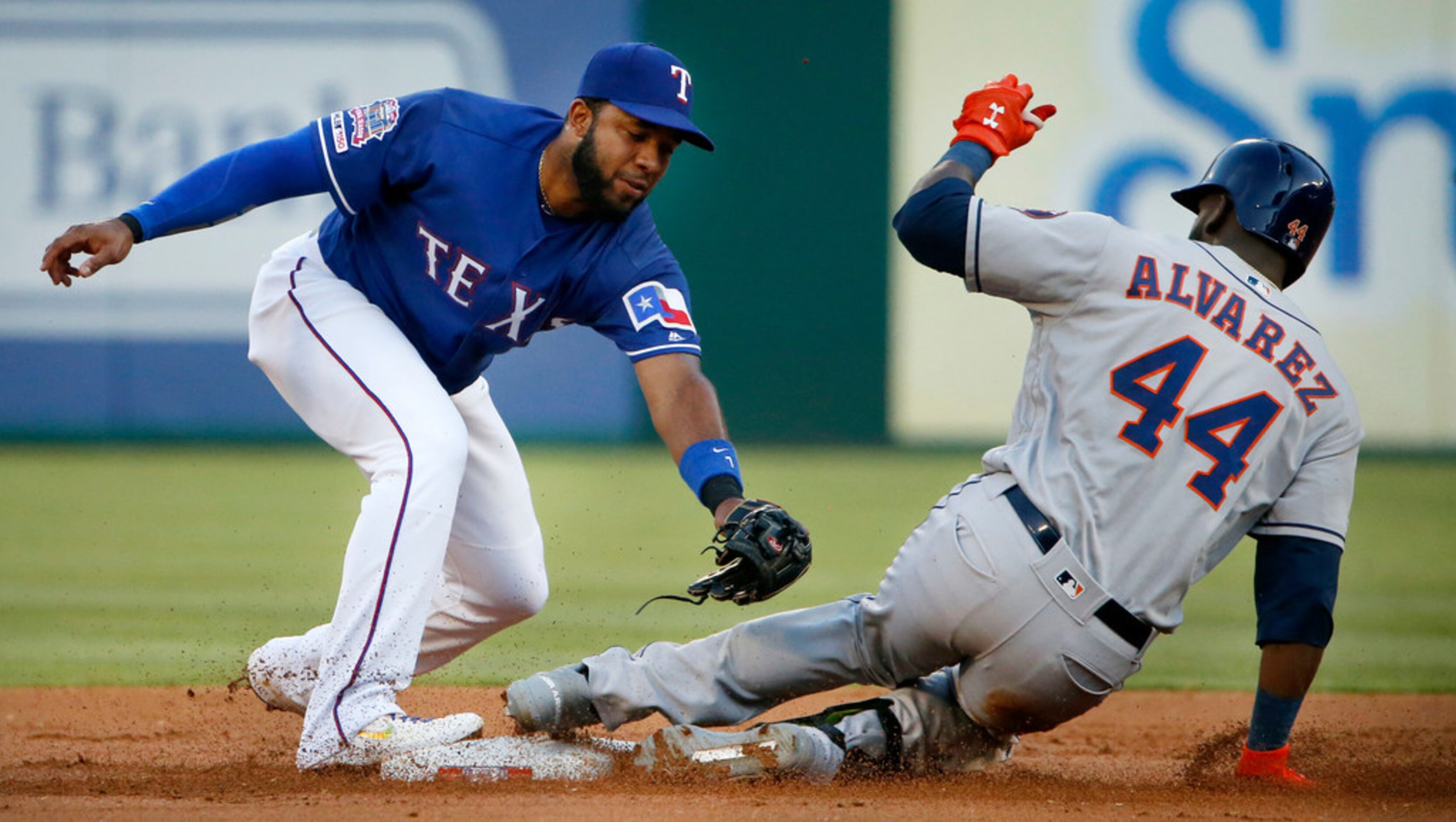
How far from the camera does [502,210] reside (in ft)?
10.7

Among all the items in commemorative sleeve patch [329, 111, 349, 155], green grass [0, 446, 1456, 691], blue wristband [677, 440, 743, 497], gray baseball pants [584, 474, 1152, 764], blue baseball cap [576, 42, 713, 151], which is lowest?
green grass [0, 446, 1456, 691]

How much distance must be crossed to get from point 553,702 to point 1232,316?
1.55 m

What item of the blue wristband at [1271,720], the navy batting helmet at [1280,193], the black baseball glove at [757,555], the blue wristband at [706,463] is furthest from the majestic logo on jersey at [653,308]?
the blue wristband at [1271,720]

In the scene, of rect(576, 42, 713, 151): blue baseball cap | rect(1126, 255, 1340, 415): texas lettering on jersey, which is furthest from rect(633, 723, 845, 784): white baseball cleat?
rect(576, 42, 713, 151): blue baseball cap

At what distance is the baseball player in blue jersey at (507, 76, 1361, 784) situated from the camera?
2.82 meters

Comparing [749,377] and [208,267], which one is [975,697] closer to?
[749,377]

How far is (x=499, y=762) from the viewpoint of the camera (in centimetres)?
303

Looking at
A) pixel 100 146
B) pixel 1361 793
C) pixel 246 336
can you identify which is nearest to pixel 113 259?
pixel 1361 793

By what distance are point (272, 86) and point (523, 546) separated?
28.2 feet

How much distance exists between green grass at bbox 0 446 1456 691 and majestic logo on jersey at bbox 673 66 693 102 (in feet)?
7.13

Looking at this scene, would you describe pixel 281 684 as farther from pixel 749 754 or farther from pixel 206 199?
pixel 749 754

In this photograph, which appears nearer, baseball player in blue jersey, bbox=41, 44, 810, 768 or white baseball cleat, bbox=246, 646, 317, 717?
baseball player in blue jersey, bbox=41, 44, 810, 768

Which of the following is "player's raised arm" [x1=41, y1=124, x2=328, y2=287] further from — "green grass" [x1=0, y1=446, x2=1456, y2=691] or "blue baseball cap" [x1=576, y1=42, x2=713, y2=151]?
"green grass" [x1=0, y1=446, x2=1456, y2=691]

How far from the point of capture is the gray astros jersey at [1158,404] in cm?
281
